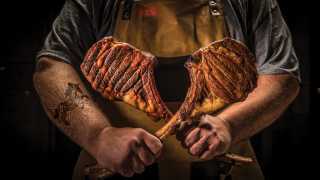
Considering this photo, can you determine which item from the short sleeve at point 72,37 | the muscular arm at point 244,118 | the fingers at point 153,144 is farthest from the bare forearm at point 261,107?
the short sleeve at point 72,37

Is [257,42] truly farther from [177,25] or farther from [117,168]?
[117,168]

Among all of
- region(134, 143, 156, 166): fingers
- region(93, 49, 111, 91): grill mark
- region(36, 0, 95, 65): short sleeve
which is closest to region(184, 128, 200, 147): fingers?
region(134, 143, 156, 166): fingers

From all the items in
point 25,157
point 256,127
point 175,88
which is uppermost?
point 175,88

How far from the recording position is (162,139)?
4.65ft

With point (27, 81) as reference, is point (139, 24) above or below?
above

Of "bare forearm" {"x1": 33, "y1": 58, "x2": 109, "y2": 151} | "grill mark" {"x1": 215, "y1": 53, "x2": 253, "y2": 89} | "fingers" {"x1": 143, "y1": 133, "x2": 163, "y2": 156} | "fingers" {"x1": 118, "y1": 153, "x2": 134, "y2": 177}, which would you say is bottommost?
"fingers" {"x1": 118, "y1": 153, "x2": 134, "y2": 177}

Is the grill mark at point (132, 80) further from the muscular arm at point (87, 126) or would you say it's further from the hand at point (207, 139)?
the hand at point (207, 139)

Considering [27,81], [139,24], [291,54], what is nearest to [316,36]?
[291,54]

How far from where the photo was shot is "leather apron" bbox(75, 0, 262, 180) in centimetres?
145

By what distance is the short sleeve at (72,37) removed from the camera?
146 cm

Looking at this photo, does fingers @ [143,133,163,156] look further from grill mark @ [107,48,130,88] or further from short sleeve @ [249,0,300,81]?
short sleeve @ [249,0,300,81]

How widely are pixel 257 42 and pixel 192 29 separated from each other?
222mm

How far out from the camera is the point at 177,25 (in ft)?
4.80

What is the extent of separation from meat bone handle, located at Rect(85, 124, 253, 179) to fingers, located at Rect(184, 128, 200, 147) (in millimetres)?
64
